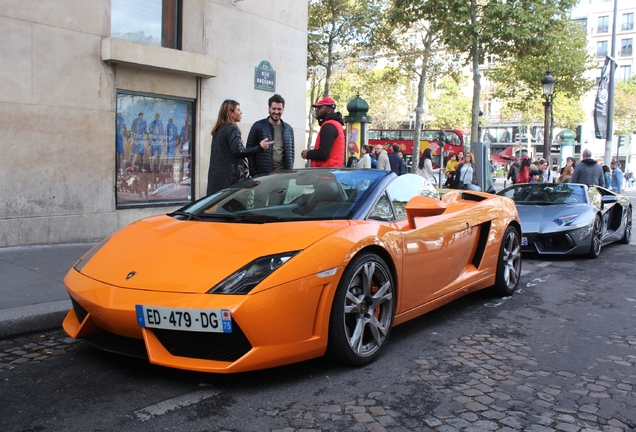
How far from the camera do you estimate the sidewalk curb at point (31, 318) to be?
14.2 ft

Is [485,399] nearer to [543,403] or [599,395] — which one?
[543,403]

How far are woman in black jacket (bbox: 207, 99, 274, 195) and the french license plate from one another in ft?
11.0

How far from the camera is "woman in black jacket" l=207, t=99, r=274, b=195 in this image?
6332 mm

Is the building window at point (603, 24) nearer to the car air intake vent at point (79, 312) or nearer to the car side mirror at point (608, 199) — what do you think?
the car side mirror at point (608, 199)

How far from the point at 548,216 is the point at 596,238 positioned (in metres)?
0.74

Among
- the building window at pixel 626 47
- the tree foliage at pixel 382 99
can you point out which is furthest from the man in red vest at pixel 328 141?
the building window at pixel 626 47

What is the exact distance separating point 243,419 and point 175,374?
755 mm

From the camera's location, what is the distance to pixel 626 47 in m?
74.2

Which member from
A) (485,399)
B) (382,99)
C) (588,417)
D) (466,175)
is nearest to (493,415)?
(485,399)

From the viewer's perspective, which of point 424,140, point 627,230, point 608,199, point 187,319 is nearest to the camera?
point 187,319

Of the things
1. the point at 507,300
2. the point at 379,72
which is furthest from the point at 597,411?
the point at 379,72

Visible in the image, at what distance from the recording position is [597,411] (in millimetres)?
3123

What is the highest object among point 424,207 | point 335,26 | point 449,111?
point 335,26

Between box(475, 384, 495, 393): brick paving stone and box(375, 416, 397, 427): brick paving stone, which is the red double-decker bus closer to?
box(475, 384, 495, 393): brick paving stone
